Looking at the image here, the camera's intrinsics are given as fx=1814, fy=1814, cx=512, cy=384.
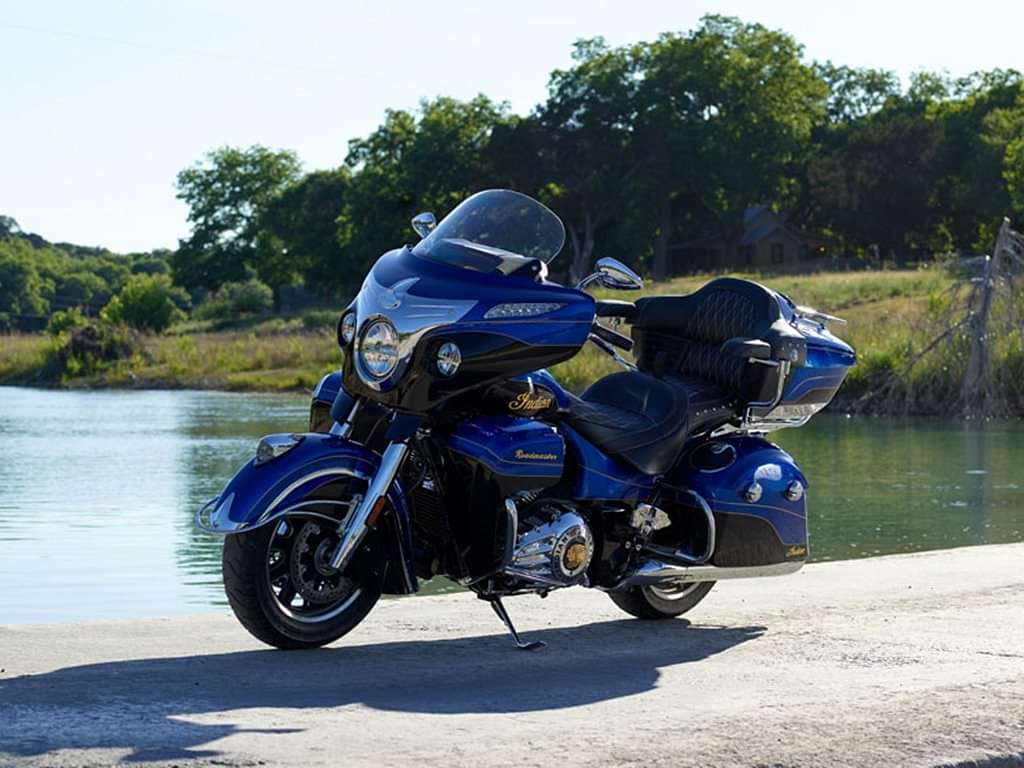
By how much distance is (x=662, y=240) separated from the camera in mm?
96188

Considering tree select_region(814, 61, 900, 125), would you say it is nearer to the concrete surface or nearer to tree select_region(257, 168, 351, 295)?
tree select_region(257, 168, 351, 295)

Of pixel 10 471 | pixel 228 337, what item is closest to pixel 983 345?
pixel 10 471

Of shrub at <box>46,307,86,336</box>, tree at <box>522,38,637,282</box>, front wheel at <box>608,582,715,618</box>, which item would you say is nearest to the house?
Answer: tree at <box>522,38,637,282</box>

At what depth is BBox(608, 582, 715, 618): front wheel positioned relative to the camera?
28.1ft

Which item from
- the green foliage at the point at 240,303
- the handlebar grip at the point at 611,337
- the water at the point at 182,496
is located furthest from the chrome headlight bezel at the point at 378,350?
the green foliage at the point at 240,303

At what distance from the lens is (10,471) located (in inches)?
938

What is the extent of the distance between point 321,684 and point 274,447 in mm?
1098

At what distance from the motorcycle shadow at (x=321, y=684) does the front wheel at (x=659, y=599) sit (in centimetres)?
43

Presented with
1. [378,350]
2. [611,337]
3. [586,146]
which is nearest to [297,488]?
[378,350]

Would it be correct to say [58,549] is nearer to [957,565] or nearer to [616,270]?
[957,565]

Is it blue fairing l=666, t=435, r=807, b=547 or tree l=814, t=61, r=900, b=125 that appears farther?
tree l=814, t=61, r=900, b=125

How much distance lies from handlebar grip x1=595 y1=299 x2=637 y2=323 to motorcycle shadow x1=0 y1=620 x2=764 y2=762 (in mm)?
1452

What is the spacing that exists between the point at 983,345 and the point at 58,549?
2196 cm

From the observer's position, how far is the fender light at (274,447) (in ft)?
23.7
